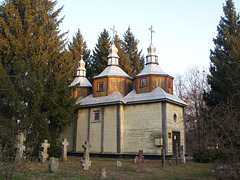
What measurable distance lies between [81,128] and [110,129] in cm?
332

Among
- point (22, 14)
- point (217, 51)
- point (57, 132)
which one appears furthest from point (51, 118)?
point (217, 51)

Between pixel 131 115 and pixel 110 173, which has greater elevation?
pixel 131 115

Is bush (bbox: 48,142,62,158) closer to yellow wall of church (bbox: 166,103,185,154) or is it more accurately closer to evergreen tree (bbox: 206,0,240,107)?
yellow wall of church (bbox: 166,103,185,154)

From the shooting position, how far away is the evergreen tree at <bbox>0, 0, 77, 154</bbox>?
1650cm

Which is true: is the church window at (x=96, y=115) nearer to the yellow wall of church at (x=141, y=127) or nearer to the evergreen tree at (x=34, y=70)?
the evergreen tree at (x=34, y=70)

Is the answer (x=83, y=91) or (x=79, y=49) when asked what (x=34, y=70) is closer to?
(x=83, y=91)

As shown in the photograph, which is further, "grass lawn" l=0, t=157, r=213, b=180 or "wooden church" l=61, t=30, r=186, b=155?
"wooden church" l=61, t=30, r=186, b=155

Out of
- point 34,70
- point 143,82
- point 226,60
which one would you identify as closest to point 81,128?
point 143,82

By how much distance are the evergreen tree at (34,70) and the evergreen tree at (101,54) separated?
1491 cm

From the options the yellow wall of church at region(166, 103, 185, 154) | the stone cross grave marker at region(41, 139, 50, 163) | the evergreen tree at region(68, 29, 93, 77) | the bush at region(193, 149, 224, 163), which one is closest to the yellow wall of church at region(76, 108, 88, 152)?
the stone cross grave marker at region(41, 139, 50, 163)

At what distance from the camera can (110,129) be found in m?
20.7

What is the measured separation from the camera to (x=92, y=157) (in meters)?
21.1

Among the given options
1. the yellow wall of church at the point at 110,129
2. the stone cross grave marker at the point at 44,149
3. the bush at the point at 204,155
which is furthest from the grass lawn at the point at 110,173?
the yellow wall of church at the point at 110,129

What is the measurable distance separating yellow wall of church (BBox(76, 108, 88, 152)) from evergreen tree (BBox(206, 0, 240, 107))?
454 inches
